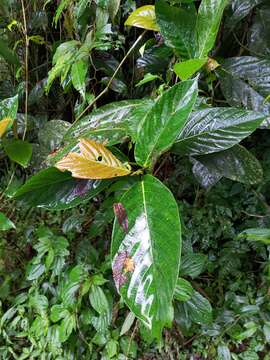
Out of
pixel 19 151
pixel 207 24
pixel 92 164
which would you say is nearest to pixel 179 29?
pixel 207 24

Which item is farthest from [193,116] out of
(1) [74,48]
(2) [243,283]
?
(2) [243,283]

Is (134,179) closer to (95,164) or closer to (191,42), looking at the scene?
(95,164)

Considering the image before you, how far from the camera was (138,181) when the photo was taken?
487 mm

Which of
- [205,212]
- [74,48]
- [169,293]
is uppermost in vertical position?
[74,48]

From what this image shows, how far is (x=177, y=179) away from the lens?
951mm

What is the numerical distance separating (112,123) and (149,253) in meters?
0.28

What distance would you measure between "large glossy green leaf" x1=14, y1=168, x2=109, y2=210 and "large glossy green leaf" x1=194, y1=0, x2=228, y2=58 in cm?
26

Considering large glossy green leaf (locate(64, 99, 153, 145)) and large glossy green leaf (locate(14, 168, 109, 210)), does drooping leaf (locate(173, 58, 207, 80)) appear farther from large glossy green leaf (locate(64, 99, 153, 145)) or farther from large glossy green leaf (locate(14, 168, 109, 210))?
large glossy green leaf (locate(14, 168, 109, 210))

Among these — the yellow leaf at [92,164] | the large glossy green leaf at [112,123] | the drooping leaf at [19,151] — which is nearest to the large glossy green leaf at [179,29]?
the large glossy green leaf at [112,123]

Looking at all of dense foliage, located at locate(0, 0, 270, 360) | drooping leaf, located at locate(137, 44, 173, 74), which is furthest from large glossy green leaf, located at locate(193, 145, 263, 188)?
drooping leaf, located at locate(137, 44, 173, 74)

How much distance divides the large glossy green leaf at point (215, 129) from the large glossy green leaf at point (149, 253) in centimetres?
10

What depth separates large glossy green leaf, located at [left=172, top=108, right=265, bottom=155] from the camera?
0.49 m

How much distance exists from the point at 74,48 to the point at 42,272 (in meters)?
0.62

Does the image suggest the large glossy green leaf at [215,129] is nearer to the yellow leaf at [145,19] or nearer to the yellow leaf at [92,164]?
the yellow leaf at [92,164]
